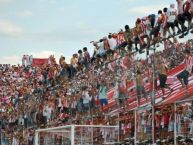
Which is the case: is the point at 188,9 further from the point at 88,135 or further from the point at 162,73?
the point at 88,135

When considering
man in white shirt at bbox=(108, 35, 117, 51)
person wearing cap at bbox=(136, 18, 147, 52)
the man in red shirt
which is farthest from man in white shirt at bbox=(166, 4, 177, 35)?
man in white shirt at bbox=(108, 35, 117, 51)

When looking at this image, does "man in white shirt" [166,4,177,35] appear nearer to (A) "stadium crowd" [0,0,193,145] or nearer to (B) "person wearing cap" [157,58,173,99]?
(A) "stadium crowd" [0,0,193,145]

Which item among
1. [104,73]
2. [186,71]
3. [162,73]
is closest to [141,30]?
[104,73]

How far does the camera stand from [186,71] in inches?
559

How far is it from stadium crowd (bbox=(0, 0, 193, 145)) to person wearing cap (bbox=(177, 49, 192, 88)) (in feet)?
0.41

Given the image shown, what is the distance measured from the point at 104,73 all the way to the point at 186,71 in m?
4.28

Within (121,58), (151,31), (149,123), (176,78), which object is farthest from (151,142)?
Result: (151,31)

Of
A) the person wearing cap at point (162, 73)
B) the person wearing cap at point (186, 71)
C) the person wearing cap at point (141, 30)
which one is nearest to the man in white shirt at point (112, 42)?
the person wearing cap at point (141, 30)

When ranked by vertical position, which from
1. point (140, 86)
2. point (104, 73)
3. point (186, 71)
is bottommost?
point (140, 86)

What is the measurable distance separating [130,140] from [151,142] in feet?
4.63

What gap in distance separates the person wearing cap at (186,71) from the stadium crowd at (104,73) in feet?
0.41

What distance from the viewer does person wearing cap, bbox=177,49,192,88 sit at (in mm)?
13898

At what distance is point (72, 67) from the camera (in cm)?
2269

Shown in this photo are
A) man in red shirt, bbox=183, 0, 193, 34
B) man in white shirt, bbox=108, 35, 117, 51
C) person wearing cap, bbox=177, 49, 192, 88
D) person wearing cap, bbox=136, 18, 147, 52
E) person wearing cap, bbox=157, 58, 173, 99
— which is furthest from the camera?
man in white shirt, bbox=108, 35, 117, 51
